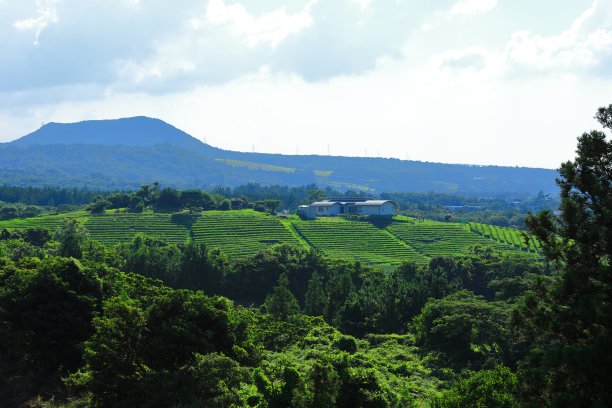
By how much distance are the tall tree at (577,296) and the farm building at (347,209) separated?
10429 cm

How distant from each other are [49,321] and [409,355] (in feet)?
68.2

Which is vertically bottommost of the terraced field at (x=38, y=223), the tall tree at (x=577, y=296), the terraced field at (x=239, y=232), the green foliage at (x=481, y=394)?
the terraced field at (x=239, y=232)

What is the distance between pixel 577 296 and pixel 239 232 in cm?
8331

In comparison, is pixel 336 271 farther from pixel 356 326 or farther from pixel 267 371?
pixel 267 371

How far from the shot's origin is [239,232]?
321 feet

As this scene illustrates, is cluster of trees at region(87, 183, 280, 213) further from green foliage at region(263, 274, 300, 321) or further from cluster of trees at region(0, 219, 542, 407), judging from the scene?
cluster of trees at region(0, 219, 542, 407)

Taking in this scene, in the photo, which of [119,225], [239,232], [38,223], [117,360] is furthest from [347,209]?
[117,360]

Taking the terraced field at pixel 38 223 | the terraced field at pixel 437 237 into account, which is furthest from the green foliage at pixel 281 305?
the terraced field at pixel 38 223

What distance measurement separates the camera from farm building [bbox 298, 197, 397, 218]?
411 feet

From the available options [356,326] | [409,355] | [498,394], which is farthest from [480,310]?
[498,394]

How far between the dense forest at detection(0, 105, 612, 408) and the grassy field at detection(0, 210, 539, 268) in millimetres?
37677

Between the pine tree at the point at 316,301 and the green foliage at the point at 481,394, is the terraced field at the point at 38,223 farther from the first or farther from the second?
the green foliage at the point at 481,394

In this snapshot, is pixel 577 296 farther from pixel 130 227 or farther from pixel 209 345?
pixel 130 227

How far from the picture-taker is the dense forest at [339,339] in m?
16.7
